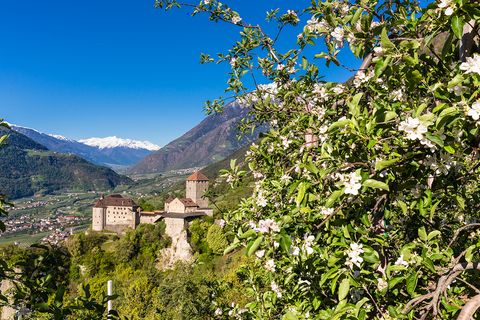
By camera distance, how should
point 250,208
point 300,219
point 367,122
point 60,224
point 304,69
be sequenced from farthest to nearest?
1. point 60,224
2. point 304,69
3. point 250,208
4. point 300,219
5. point 367,122

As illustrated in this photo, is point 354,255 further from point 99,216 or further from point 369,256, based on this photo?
point 99,216

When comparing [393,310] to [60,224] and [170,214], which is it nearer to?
[170,214]

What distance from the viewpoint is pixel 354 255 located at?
2.33 metres

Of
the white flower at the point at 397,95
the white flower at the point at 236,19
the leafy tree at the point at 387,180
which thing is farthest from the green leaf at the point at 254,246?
the white flower at the point at 236,19

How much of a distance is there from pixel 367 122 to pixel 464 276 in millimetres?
1934

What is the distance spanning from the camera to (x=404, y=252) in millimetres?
2410

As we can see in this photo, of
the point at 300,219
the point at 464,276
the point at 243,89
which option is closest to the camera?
the point at 300,219

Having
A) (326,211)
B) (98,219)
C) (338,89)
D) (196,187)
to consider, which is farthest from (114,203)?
(326,211)

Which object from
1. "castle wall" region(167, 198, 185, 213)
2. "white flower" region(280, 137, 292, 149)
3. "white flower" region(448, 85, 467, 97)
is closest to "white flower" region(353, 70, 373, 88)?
"white flower" region(280, 137, 292, 149)

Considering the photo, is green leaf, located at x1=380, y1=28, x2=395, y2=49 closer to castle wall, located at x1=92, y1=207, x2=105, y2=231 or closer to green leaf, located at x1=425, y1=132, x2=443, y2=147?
green leaf, located at x1=425, y1=132, x2=443, y2=147

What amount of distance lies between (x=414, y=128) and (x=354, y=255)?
34.4 inches

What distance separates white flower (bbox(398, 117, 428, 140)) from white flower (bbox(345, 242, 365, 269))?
30.2 inches

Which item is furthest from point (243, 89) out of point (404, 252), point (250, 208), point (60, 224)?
point (60, 224)

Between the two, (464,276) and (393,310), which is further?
(464,276)
